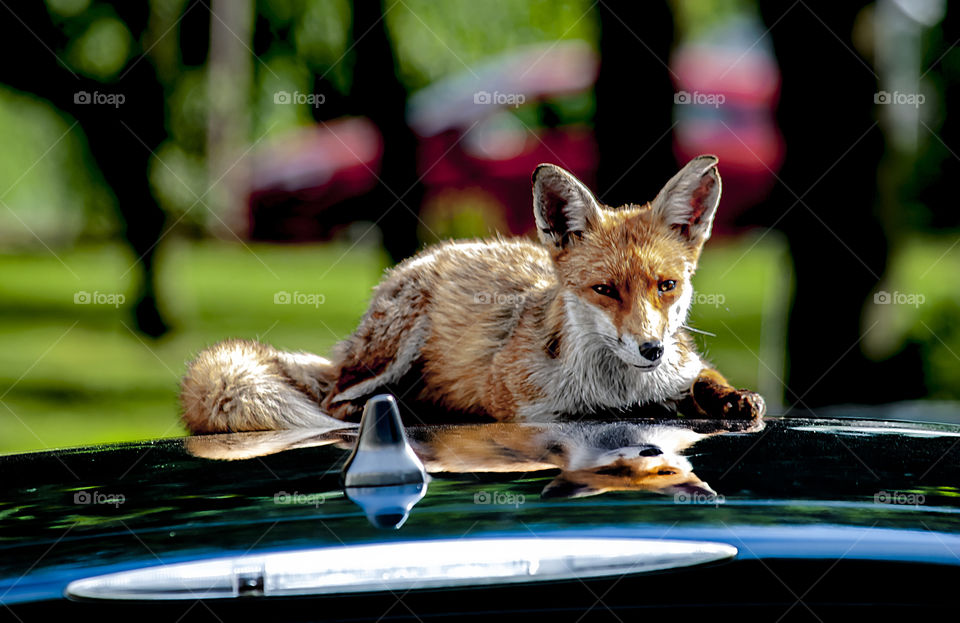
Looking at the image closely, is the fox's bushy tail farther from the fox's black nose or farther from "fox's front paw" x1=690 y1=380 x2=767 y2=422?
"fox's front paw" x1=690 y1=380 x2=767 y2=422

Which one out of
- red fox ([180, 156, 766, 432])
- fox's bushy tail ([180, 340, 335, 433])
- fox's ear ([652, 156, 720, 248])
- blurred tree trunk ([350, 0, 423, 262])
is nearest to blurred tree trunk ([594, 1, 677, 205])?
red fox ([180, 156, 766, 432])

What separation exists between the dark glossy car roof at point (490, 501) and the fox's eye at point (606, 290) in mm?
1306

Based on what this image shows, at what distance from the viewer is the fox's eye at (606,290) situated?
386cm

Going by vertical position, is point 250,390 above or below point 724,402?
above

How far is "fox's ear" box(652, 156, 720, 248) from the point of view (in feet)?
13.2

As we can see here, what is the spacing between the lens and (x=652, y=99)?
682 cm

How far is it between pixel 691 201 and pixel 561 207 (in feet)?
1.69

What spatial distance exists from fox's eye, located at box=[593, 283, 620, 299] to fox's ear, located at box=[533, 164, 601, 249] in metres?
0.32

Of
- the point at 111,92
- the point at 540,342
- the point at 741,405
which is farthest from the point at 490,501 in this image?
the point at 111,92

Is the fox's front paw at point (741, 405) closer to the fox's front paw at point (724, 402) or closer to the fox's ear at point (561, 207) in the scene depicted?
the fox's front paw at point (724, 402)

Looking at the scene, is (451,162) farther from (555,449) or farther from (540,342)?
(555,449)

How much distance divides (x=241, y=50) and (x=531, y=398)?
443 inches

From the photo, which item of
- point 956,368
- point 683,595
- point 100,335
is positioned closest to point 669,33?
point 956,368

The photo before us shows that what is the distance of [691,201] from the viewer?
4.09 m
